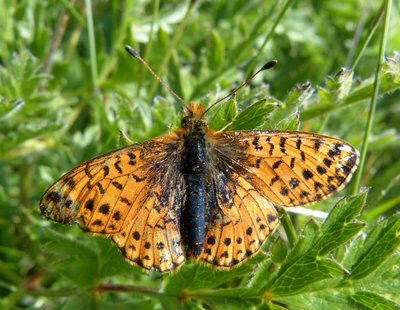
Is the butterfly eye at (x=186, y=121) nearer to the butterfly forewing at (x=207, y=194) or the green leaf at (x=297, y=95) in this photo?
the butterfly forewing at (x=207, y=194)

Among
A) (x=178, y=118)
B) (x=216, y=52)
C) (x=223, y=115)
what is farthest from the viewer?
(x=216, y=52)

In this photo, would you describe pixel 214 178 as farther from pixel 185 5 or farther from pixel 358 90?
pixel 185 5

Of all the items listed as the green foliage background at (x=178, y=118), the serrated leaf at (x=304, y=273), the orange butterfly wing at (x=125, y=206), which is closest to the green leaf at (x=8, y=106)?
the green foliage background at (x=178, y=118)

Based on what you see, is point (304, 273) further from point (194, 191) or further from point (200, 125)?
point (200, 125)

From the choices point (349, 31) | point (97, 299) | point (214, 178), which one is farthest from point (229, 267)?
point (349, 31)

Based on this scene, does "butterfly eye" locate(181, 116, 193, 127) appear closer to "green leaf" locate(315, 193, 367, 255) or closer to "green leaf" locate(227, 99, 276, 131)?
"green leaf" locate(227, 99, 276, 131)

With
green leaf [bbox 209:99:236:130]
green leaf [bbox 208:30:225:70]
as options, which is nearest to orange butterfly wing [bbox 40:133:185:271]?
green leaf [bbox 209:99:236:130]

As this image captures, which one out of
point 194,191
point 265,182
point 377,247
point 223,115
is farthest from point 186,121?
point 377,247

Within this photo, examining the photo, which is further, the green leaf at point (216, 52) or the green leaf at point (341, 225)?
the green leaf at point (216, 52)
